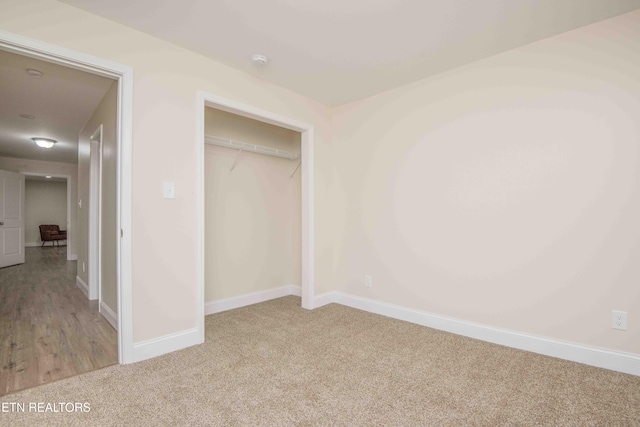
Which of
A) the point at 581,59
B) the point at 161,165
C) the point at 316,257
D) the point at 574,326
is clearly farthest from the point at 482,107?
the point at 161,165

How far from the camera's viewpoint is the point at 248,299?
361 centimetres

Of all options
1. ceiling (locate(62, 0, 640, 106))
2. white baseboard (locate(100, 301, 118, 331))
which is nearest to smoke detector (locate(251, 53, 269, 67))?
ceiling (locate(62, 0, 640, 106))

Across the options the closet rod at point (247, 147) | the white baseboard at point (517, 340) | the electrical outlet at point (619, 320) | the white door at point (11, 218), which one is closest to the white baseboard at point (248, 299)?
the white baseboard at point (517, 340)

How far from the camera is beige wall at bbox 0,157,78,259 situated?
23.3 feet

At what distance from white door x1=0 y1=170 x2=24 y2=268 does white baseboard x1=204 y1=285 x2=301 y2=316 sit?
18.8 ft

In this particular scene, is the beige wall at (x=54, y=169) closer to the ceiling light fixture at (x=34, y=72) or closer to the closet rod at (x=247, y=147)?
the ceiling light fixture at (x=34, y=72)

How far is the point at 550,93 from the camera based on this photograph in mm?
2285

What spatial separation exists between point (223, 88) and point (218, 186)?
1.13 metres

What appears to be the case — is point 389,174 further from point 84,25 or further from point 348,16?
point 84,25

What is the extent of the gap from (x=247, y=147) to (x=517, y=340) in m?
3.18

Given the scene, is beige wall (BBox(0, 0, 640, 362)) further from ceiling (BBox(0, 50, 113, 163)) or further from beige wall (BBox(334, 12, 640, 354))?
ceiling (BBox(0, 50, 113, 163))

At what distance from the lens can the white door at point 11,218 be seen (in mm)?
5965

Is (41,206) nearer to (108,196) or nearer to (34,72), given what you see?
(108,196)

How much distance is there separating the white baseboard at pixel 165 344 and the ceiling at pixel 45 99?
2.40 meters
